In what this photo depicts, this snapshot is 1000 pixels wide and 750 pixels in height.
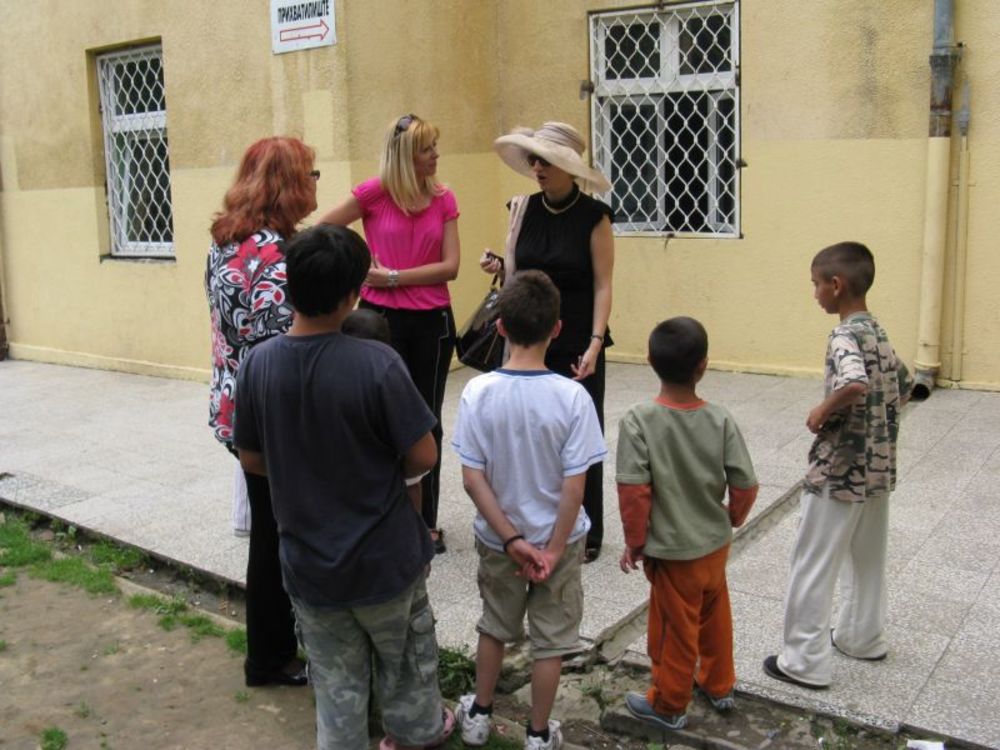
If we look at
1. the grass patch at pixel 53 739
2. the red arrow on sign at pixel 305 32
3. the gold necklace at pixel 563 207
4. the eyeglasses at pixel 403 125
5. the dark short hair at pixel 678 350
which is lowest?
the grass patch at pixel 53 739

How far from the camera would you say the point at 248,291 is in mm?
3479

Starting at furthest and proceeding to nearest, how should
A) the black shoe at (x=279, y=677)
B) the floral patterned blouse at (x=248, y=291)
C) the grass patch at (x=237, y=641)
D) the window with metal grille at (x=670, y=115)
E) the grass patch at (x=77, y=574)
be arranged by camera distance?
the window with metal grille at (x=670, y=115) < the grass patch at (x=77, y=574) < the grass patch at (x=237, y=641) < the black shoe at (x=279, y=677) < the floral patterned blouse at (x=248, y=291)

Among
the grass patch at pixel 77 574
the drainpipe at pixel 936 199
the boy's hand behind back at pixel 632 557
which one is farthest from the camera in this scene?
the drainpipe at pixel 936 199

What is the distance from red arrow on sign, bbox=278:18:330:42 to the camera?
715cm

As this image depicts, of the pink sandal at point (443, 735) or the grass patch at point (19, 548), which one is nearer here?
the pink sandal at point (443, 735)

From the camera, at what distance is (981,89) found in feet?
21.1

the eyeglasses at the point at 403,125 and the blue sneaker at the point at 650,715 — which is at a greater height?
the eyeglasses at the point at 403,125

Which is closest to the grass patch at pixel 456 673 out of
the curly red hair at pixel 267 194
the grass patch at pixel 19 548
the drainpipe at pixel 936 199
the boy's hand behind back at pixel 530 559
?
the boy's hand behind back at pixel 530 559

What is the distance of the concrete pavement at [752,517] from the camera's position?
3361 millimetres

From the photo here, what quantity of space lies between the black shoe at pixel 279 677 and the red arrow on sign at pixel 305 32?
472 cm

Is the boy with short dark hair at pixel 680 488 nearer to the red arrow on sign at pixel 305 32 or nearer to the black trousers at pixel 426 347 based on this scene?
the black trousers at pixel 426 347

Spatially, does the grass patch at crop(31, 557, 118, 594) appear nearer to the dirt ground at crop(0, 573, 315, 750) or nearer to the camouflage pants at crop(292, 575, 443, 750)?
the dirt ground at crop(0, 573, 315, 750)

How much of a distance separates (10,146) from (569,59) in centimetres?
507

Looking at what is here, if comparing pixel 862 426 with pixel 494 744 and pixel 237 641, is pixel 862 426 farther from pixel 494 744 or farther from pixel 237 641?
pixel 237 641
